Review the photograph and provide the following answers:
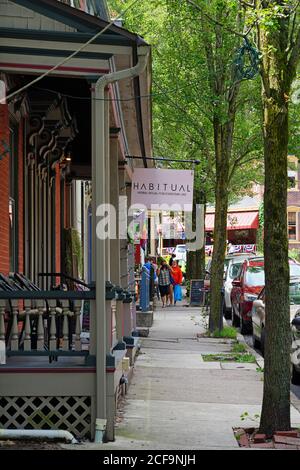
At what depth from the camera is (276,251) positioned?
844 cm

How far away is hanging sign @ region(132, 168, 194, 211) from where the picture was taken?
1515 centimetres

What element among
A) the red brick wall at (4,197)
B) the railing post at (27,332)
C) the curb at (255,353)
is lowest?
the curb at (255,353)

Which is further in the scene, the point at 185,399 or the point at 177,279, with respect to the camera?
the point at 177,279

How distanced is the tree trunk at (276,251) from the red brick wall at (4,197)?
313 cm

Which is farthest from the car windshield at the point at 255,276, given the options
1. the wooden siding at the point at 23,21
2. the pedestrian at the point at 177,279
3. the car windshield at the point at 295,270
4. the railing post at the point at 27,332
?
the wooden siding at the point at 23,21

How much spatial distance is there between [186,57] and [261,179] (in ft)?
65.8

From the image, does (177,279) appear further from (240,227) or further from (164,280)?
(240,227)

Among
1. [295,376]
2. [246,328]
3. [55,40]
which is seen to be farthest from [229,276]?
[55,40]

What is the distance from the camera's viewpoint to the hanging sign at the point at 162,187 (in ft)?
49.7

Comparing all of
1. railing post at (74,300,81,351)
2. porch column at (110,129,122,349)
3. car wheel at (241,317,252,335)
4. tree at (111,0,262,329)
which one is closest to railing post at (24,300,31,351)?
railing post at (74,300,81,351)

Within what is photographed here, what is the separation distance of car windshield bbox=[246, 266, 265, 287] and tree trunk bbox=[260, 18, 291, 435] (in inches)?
457

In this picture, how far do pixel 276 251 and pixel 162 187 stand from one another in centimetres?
714

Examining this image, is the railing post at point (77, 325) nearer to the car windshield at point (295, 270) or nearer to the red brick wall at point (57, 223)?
the red brick wall at point (57, 223)
